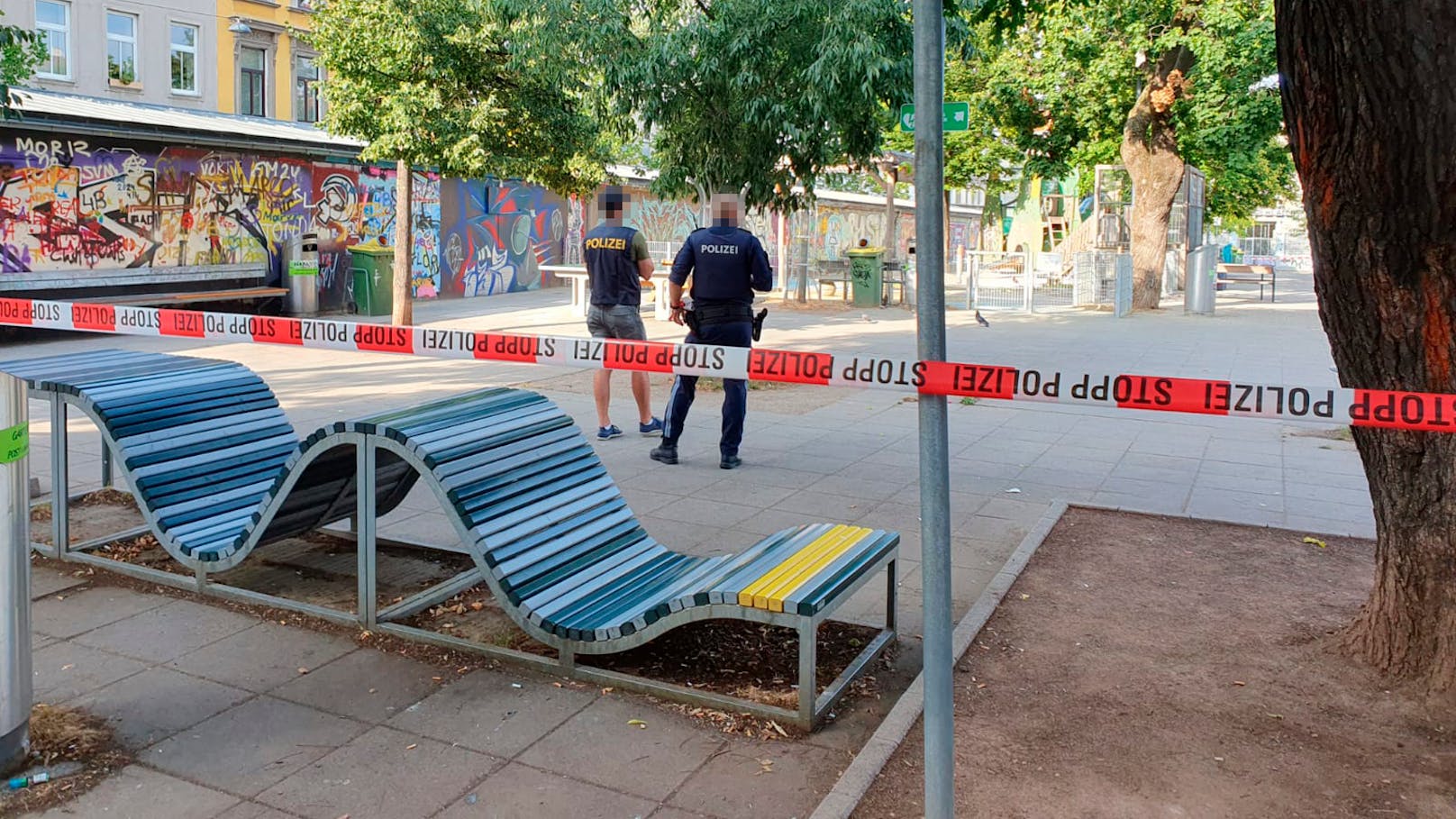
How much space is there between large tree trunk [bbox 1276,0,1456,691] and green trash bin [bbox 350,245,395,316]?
1842 cm

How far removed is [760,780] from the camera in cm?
362

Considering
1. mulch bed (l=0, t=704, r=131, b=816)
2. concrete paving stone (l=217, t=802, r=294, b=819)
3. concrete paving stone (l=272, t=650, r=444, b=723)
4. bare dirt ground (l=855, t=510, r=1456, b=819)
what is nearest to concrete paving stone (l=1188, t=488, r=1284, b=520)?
bare dirt ground (l=855, t=510, r=1456, b=819)

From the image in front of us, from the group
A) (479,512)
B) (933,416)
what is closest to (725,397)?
(479,512)

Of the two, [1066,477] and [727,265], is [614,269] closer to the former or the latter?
[727,265]

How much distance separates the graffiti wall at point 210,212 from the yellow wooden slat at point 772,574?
47.2ft

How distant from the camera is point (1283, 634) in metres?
4.89

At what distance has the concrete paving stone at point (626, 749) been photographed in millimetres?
3619

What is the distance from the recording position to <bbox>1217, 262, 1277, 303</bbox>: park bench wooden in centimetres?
3112

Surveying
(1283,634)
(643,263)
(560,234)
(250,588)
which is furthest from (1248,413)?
(560,234)

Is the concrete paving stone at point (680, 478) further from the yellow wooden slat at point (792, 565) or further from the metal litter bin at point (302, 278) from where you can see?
the metal litter bin at point (302, 278)

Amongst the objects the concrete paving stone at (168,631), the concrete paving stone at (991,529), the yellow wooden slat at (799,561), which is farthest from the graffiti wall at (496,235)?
the yellow wooden slat at (799,561)

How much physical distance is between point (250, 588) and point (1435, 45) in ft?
15.8

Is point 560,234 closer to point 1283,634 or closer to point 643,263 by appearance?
point 643,263

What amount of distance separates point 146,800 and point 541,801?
3.57 ft
